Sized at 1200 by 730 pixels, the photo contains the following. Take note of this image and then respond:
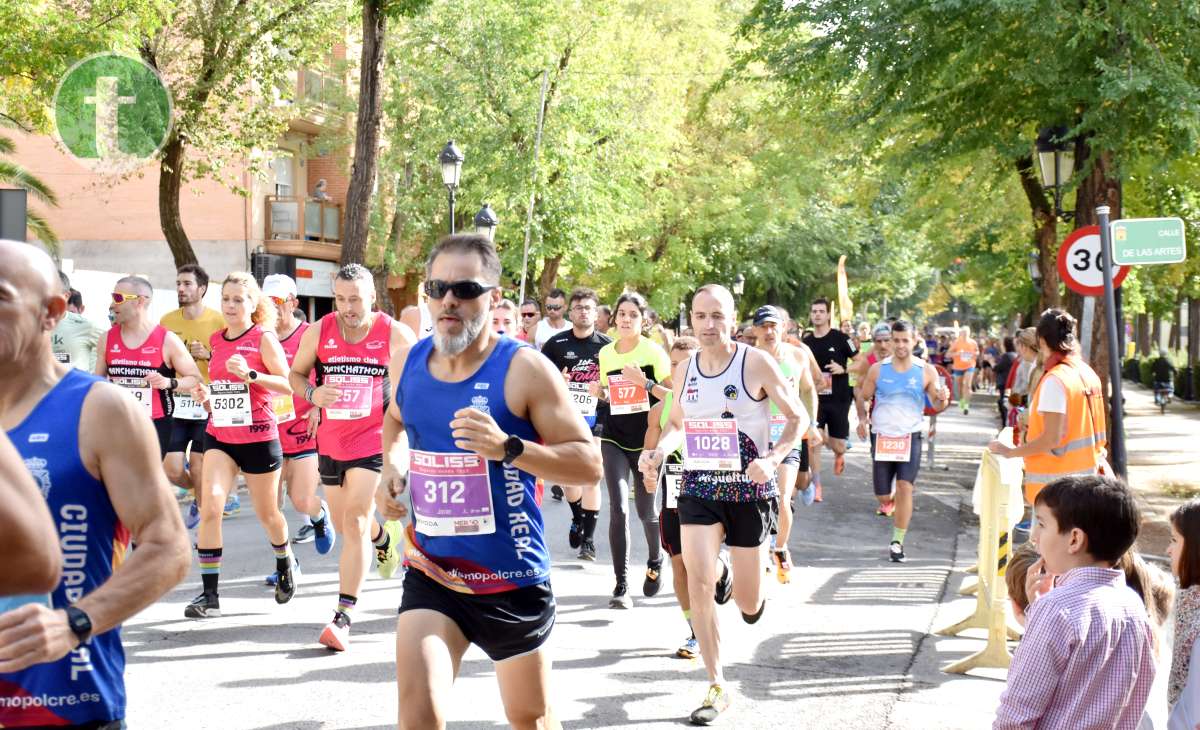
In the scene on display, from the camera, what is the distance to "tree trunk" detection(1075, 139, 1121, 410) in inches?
504

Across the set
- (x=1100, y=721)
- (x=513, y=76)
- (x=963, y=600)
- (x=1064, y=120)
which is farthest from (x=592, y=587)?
(x=513, y=76)

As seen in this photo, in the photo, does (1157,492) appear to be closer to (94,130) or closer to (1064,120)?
(1064,120)

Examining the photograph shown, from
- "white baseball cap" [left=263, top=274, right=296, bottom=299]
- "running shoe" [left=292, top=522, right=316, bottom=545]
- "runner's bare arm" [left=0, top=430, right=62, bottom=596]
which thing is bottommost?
"running shoe" [left=292, top=522, right=316, bottom=545]

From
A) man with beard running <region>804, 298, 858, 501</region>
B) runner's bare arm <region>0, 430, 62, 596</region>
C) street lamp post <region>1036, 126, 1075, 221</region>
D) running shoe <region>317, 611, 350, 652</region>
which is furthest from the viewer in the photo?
man with beard running <region>804, 298, 858, 501</region>

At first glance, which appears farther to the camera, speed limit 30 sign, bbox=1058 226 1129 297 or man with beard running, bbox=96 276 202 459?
speed limit 30 sign, bbox=1058 226 1129 297

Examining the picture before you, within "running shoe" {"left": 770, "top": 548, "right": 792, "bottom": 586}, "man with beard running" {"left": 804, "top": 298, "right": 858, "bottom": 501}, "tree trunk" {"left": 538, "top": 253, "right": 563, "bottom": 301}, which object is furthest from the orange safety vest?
"tree trunk" {"left": 538, "top": 253, "right": 563, "bottom": 301}

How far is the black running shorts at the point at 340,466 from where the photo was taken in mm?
7461

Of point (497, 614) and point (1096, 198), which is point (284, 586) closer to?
point (497, 614)

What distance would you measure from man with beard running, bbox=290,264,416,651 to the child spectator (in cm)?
458

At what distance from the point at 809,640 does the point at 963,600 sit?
1897mm

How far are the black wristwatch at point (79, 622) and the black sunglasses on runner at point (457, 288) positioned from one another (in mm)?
1941

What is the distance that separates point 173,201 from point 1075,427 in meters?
17.9

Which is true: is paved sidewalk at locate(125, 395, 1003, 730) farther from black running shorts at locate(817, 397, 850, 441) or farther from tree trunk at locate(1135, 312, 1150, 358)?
tree trunk at locate(1135, 312, 1150, 358)

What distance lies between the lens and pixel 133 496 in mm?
2635
